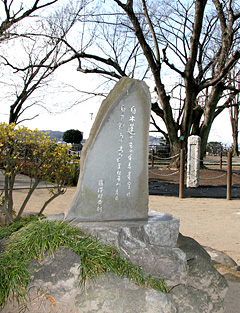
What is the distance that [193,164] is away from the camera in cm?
1263

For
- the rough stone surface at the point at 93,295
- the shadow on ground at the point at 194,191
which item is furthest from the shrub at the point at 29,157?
the shadow on ground at the point at 194,191

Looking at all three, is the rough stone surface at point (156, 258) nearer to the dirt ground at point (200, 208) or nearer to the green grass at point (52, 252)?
the green grass at point (52, 252)

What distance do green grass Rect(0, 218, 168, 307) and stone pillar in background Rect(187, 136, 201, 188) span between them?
375 inches

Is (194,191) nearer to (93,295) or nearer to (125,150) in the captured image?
(125,150)

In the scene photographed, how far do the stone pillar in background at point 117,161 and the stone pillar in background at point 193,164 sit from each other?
877 cm

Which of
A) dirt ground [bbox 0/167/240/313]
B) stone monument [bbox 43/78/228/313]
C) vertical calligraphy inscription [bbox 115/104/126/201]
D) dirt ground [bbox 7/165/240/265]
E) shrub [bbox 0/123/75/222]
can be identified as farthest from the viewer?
dirt ground [bbox 7/165/240/265]

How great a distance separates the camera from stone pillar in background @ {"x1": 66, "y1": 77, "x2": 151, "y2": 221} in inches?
146

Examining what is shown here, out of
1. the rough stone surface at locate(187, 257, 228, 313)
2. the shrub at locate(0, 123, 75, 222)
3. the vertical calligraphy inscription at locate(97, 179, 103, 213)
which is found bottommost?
the rough stone surface at locate(187, 257, 228, 313)

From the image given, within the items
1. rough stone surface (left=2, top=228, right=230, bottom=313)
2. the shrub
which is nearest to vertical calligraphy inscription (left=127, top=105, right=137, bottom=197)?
rough stone surface (left=2, top=228, right=230, bottom=313)

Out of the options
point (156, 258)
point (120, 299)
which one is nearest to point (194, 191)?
point (156, 258)

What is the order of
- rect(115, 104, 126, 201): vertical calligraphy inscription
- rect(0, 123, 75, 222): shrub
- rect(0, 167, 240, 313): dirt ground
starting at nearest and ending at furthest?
rect(115, 104, 126, 201): vertical calligraphy inscription → rect(0, 123, 75, 222): shrub → rect(0, 167, 240, 313): dirt ground

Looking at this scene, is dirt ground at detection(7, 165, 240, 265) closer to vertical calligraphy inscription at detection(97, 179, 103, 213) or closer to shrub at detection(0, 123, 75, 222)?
vertical calligraphy inscription at detection(97, 179, 103, 213)

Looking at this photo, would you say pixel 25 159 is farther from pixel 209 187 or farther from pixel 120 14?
pixel 120 14

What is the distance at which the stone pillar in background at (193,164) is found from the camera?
12.4 m
